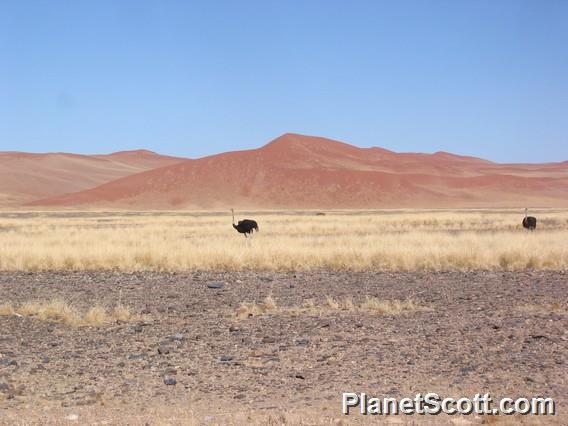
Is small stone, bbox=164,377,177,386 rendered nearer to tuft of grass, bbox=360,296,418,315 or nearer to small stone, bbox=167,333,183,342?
small stone, bbox=167,333,183,342

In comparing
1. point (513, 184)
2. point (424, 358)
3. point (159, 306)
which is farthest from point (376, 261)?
point (513, 184)

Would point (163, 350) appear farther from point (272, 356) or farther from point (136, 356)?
point (272, 356)

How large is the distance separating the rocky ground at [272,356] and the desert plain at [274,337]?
3 cm

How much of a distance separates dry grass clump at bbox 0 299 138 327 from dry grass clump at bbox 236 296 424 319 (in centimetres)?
207

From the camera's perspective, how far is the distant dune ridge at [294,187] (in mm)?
112688

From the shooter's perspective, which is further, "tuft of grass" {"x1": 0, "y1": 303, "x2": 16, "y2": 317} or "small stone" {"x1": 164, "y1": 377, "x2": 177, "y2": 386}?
"tuft of grass" {"x1": 0, "y1": 303, "x2": 16, "y2": 317}

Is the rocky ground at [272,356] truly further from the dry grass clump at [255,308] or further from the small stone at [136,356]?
the dry grass clump at [255,308]

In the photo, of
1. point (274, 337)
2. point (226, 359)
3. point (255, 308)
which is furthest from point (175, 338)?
point (255, 308)

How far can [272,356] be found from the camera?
902 cm

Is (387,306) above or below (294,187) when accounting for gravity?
below

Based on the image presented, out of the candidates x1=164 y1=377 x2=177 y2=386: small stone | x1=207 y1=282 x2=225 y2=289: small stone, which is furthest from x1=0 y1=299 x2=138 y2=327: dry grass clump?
x1=164 y1=377 x2=177 y2=386: small stone

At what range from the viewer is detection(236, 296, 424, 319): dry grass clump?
12.1m

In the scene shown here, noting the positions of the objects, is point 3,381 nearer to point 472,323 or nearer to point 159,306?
point 159,306

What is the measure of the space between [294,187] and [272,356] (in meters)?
108
